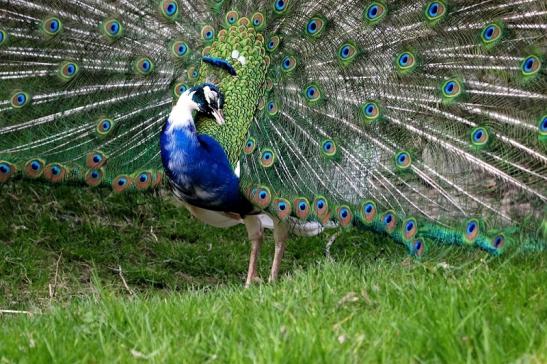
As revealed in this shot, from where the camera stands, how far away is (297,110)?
15.9ft

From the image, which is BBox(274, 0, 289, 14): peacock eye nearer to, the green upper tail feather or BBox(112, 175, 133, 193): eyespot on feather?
the green upper tail feather

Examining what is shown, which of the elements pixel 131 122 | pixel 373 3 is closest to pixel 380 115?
pixel 373 3

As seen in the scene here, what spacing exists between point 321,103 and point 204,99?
0.58 meters

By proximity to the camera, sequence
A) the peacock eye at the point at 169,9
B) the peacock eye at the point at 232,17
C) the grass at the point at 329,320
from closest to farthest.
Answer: the grass at the point at 329,320 → the peacock eye at the point at 232,17 → the peacock eye at the point at 169,9

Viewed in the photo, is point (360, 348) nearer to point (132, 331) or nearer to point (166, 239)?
point (132, 331)

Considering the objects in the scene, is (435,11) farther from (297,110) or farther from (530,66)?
(297,110)

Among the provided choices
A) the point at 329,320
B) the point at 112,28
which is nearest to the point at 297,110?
the point at 112,28

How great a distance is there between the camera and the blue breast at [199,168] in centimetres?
476

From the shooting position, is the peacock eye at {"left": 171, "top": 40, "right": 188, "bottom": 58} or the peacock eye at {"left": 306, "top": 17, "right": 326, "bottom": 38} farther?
the peacock eye at {"left": 171, "top": 40, "right": 188, "bottom": 58}

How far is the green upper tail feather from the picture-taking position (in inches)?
174

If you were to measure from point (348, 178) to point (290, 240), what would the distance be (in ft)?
6.47

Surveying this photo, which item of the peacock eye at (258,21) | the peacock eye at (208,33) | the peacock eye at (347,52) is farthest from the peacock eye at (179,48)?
the peacock eye at (347,52)

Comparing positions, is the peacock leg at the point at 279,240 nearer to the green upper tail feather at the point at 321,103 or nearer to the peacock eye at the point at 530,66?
the green upper tail feather at the point at 321,103

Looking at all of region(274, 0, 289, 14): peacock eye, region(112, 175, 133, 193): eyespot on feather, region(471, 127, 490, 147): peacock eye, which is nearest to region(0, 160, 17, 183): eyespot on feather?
region(112, 175, 133, 193): eyespot on feather
